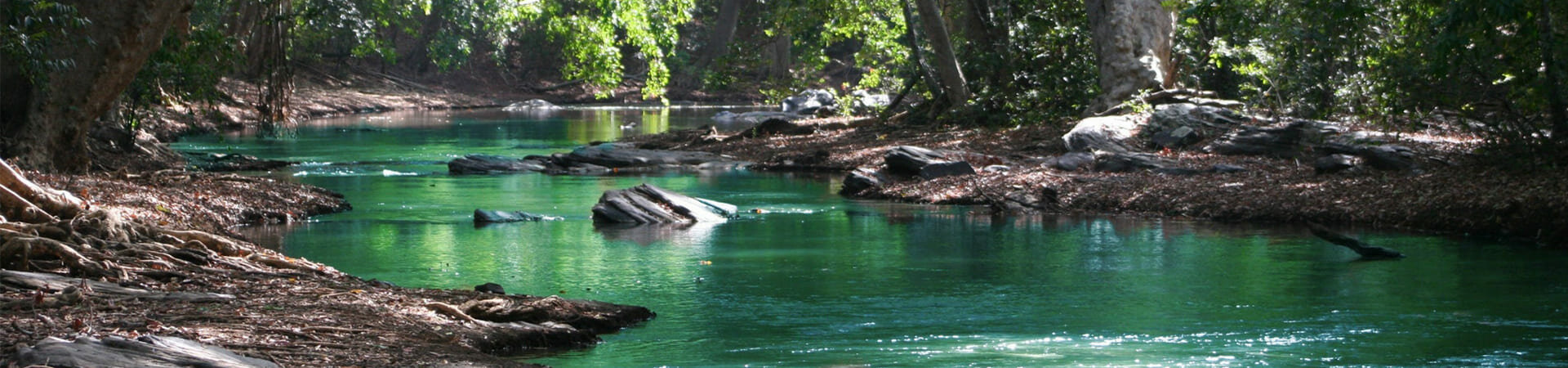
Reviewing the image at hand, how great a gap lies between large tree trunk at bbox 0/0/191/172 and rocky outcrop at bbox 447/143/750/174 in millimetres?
8444

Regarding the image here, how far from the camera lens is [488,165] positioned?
960 inches

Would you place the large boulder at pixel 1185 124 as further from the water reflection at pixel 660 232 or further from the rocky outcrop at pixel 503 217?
the rocky outcrop at pixel 503 217

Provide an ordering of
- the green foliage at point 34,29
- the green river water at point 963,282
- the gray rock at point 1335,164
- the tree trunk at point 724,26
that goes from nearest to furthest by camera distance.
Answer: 1. the green river water at point 963,282
2. the green foliage at point 34,29
3. the gray rock at point 1335,164
4. the tree trunk at point 724,26

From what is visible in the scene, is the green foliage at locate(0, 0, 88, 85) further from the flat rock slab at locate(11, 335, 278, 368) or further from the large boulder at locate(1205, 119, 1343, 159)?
the large boulder at locate(1205, 119, 1343, 159)

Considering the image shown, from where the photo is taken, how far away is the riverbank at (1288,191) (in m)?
14.8

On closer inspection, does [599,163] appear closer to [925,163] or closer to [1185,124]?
[925,163]

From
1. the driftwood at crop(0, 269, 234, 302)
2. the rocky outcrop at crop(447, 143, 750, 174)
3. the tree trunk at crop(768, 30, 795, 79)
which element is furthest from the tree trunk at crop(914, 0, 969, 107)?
the tree trunk at crop(768, 30, 795, 79)

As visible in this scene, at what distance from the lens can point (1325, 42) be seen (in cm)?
2053

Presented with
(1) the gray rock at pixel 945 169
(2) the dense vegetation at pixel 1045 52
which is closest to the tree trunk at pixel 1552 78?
(2) the dense vegetation at pixel 1045 52

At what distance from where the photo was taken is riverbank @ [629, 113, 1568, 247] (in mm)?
14820

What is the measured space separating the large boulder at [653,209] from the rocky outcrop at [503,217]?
2.00 ft

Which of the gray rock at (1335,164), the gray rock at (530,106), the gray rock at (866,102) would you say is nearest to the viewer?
the gray rock at (1335,164)

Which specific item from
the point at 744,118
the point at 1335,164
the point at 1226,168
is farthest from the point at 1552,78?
the point at 744,118

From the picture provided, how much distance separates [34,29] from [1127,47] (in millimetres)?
16715
